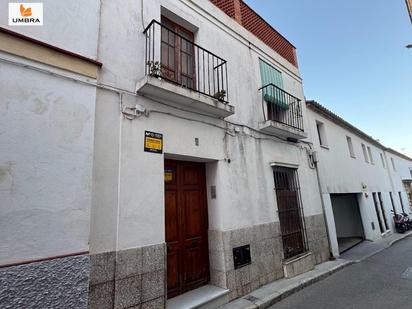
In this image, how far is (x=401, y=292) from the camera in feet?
15.6

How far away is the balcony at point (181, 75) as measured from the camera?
3.87m

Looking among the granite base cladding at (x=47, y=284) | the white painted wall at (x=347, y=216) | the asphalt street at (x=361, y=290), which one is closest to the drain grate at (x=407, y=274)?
the asphalt street at (x=361, y=290)

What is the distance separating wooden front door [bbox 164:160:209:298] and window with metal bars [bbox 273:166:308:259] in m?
2.32

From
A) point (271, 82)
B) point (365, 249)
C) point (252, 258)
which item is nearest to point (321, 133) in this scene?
point (271, 82)

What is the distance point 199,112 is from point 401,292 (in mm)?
5554

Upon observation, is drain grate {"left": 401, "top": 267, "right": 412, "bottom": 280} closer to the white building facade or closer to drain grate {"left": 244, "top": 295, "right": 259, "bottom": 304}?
the white building facade

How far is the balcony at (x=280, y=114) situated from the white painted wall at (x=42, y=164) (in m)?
4.36

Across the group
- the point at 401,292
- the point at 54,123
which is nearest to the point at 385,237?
the point at 401,292

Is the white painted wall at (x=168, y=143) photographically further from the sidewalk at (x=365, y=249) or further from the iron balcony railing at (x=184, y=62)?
the sidewalk at (x=365, y=249)

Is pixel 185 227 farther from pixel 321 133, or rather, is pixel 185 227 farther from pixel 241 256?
pixel 321 133

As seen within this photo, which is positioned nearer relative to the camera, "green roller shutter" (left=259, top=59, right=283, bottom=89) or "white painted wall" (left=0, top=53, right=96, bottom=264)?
"white painted wall" (left=0, top=53, right=96, bottom=264)

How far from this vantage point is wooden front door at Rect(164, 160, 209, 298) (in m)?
4.14

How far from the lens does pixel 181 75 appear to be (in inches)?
190

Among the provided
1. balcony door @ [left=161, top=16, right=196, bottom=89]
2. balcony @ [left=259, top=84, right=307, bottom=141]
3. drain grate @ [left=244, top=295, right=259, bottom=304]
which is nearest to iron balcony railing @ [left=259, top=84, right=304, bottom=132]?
balcony @ [left=259, top=84, right=307, bottom=141]
